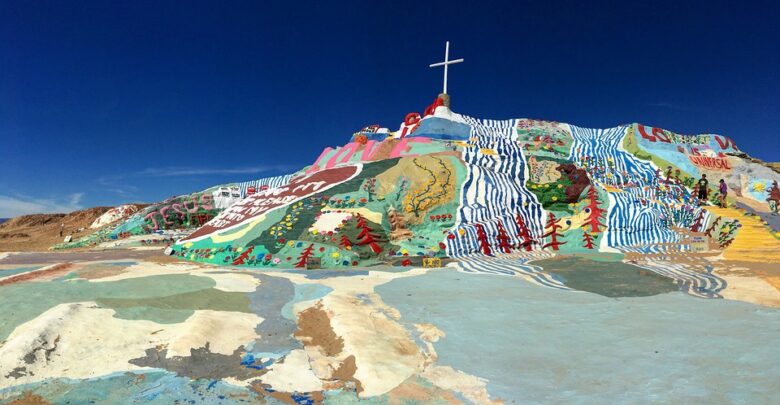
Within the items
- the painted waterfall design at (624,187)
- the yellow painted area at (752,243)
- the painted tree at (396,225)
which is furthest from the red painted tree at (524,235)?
the yellow painted area at (752,243)

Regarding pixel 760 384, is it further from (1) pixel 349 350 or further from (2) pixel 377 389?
(1) pixel 349 350

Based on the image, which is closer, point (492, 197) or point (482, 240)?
point (482, 240)

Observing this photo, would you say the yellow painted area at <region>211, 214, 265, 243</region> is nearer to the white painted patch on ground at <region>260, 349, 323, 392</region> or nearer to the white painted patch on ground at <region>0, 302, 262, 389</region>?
the white painted patch on ground at <region>0, 302, 262, 389</region>

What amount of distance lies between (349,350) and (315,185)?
10.3 meters

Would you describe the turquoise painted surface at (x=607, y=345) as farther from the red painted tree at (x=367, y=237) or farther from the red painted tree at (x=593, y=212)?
the red painted tree at (x=593, y=212)

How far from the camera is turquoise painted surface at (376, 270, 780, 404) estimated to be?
122 inches

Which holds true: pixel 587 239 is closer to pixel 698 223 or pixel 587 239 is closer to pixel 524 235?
pixel 524 235

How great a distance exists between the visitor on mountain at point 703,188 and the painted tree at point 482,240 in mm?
8399

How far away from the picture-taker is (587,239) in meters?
11.8

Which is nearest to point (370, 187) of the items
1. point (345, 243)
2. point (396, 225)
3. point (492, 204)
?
point (396, 225)

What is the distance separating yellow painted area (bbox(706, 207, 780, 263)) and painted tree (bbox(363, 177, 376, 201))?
9.15m

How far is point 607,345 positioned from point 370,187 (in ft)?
32.0

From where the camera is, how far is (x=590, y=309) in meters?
5.37

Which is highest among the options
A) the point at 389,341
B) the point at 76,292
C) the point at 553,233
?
the point at 553,233
